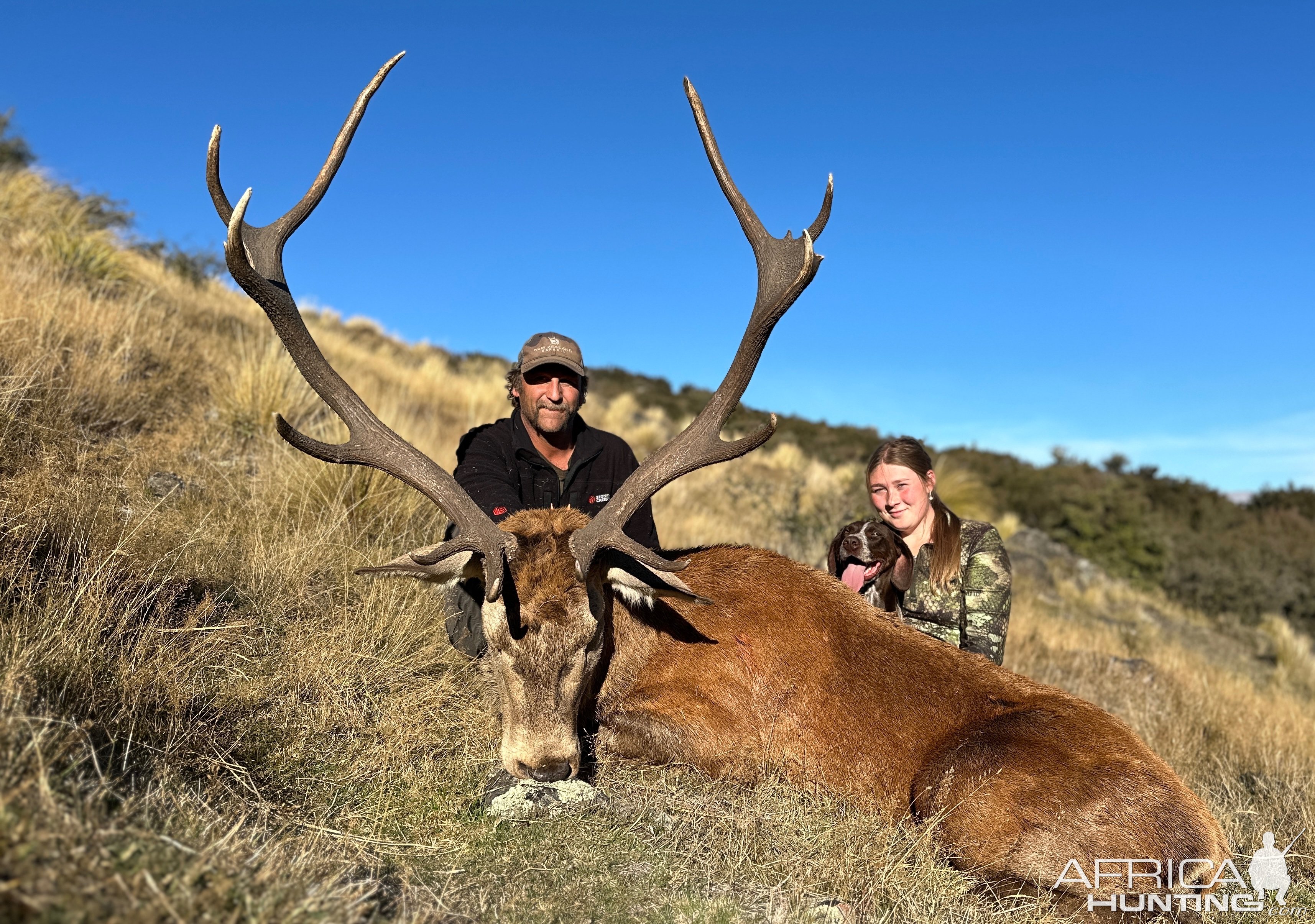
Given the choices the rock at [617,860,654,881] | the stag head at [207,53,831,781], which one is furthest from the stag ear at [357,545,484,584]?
the rock at [617,860,654,881]

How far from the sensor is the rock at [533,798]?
128 inches

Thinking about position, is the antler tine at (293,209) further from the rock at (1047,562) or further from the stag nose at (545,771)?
the rock at (1047,562)

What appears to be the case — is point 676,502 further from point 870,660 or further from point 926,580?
point 870,660

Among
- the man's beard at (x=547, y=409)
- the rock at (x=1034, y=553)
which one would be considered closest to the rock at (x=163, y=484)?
the man's beard at (x=547, y=409)

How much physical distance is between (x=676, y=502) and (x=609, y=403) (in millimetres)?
9972

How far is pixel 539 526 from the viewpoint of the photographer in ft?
13.1

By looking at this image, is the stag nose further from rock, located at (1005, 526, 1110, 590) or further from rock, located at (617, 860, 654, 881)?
rock, located at (1005, 526, 1110, 590)

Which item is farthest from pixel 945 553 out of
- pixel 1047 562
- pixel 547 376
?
pixel 1047 562

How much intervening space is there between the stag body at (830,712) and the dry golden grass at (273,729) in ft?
0.70

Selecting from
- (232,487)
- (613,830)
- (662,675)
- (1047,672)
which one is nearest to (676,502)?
(1047,672)

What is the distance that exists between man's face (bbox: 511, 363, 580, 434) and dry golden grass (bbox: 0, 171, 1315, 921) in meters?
1.44

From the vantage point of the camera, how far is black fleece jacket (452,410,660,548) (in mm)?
4895

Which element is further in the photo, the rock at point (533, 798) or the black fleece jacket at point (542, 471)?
the black fleece jacket at point (542, 471)

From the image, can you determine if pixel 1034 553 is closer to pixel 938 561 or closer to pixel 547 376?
pixel 938 561
